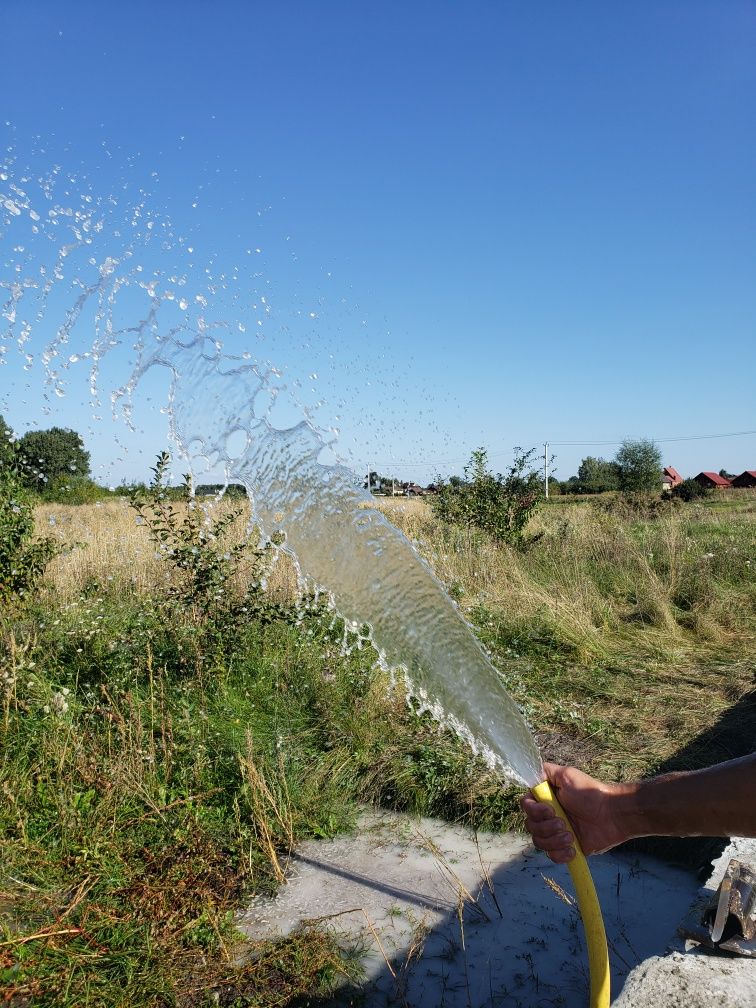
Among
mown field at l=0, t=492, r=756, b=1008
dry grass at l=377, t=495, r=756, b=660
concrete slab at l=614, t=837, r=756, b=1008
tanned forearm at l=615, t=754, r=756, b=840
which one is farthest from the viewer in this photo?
dry grass at l=377, t=495, r=756, b=660

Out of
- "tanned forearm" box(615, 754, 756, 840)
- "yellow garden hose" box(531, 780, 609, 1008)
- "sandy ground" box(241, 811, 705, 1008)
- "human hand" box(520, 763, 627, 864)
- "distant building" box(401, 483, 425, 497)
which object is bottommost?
"sandy ground" box(241, 811, 705, 1008)

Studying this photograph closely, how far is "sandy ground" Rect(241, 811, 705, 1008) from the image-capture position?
255cm

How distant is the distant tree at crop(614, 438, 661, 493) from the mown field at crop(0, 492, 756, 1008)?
4108cm

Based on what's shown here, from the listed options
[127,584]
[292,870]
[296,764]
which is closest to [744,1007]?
[292,870]

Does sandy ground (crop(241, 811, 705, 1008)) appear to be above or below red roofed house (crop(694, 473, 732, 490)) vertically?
below

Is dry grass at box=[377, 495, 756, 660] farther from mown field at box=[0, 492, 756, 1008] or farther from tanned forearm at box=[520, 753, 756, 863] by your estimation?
tanned forearm at box=[520, 753, 756, 863]

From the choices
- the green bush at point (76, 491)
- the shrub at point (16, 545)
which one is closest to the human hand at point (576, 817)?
the shrub at point (16, 545)

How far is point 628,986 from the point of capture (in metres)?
1.73

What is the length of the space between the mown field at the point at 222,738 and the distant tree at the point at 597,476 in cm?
4476

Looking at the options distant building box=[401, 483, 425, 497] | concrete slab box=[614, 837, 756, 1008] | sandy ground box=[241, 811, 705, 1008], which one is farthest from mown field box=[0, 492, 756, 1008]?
distant building box=[401, 483, 425, 497]

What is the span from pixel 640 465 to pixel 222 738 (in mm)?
48338

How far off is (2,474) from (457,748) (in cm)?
367

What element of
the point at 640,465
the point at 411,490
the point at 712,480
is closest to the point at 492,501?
the point at 411,490

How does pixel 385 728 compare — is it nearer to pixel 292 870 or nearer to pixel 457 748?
pixel 457 748
